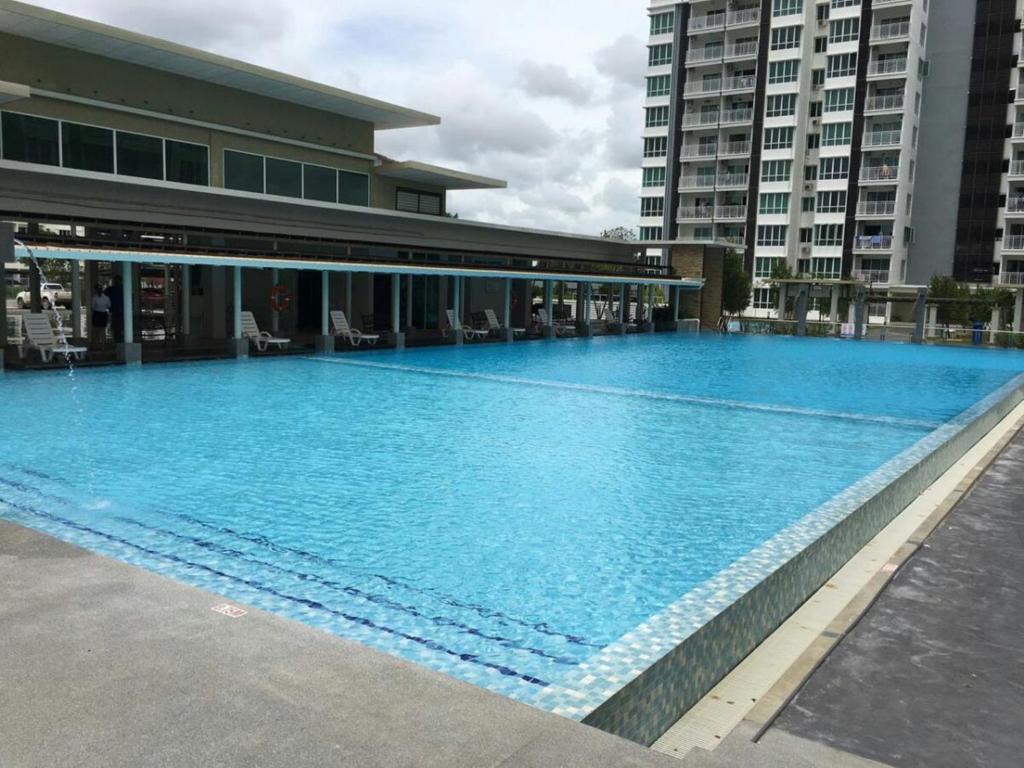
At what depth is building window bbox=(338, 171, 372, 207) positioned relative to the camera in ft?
94.1

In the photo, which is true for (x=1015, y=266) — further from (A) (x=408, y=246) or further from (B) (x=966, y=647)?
(B) (x=966, y=647)

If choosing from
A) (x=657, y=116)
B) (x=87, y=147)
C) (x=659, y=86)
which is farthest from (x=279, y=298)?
(x=659, y=86)

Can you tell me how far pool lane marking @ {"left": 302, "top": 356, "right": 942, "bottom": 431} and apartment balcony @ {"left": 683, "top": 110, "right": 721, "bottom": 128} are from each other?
181 feet

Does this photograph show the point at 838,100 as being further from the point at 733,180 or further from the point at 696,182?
the point at 696,182

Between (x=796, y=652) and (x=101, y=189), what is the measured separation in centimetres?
2087

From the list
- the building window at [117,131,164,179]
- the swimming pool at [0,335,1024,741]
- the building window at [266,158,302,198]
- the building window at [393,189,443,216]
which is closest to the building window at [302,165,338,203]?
the building window at [266,158,302,198]

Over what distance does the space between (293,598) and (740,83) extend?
6992 cm

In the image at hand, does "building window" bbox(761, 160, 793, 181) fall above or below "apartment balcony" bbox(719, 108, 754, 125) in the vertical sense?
below

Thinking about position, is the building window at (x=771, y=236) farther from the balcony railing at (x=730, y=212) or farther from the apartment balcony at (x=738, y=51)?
the apartment balcony at (x=738, y=51)

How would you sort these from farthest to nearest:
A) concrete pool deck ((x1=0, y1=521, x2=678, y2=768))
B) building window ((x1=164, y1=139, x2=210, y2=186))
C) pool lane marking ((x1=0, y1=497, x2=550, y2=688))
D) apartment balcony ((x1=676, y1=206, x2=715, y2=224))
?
apartment balcony ((x1=676, y1=206, x2=715, y2=224))
building window ((x1=164, y1=139, x2=210, y2=186))
pool lane marking ((x1=0, y1=497, x2=550, y2=688))
concrete pool deck ((x1=0, y1=521, x2=678, y2=768))

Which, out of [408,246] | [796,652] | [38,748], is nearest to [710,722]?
[796,652]

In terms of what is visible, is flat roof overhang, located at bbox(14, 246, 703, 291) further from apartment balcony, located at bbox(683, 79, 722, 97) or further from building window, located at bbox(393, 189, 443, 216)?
apartment balcony, located at bbox(683, 79, 722, 97)

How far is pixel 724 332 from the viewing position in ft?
140

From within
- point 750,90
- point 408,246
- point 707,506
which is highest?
point 750,90
